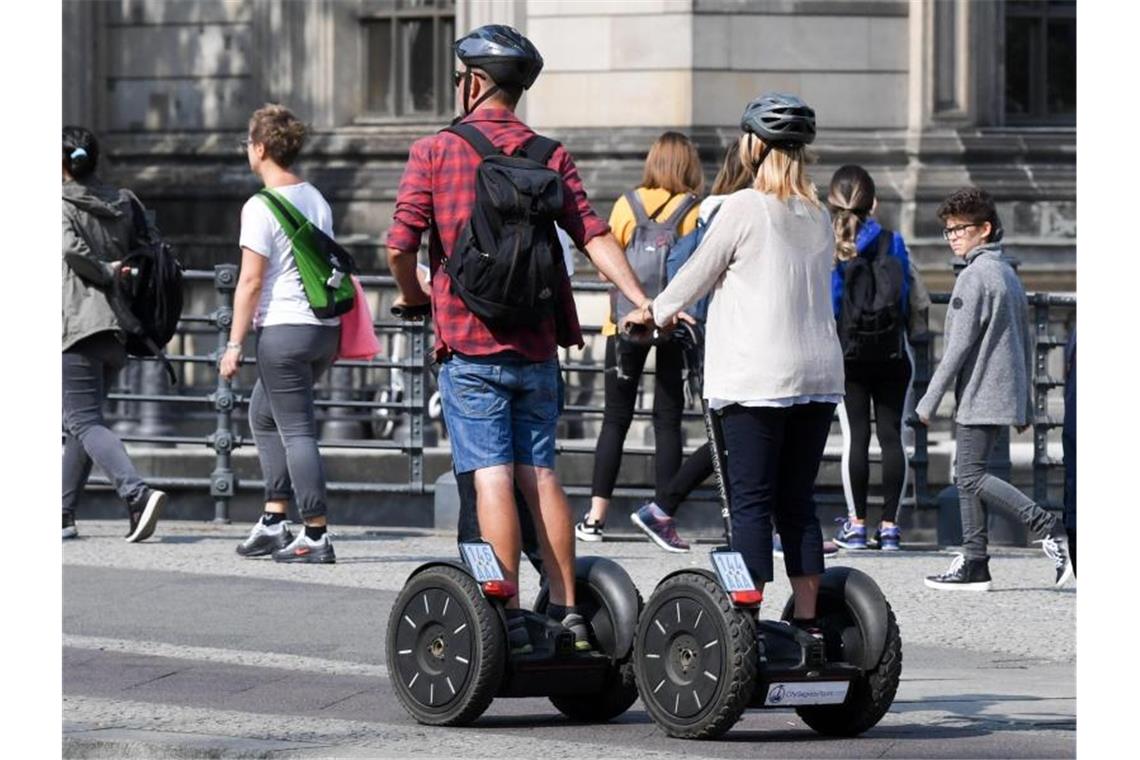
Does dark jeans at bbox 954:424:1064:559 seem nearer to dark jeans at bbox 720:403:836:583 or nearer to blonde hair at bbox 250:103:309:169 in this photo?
blonde hair at bbox 250:103:309:169

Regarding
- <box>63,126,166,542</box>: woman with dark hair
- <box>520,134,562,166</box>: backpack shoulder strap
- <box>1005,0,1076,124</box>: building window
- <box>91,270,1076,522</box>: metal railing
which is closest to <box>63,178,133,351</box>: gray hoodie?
<box>63,126,166,542</box>: woman with dark hair

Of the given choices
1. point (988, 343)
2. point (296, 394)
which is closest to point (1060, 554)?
point (988, 343)

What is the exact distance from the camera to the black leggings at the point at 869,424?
12562mm

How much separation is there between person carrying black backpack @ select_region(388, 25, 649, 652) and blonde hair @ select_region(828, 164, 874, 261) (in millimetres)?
4716

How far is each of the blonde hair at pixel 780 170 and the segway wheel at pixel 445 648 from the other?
1339 millimetres

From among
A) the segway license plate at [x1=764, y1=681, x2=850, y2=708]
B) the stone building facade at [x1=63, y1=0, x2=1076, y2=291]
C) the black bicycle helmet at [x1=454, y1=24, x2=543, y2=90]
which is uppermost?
the stone building facade at [x1=63, y1=0, x2=1076, y2=291]

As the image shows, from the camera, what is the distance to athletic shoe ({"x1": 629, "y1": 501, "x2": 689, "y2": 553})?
12422 mm

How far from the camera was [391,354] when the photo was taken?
721 inches

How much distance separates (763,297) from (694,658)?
0.99m

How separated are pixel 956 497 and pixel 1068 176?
7480mm

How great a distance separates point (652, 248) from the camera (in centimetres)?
1213

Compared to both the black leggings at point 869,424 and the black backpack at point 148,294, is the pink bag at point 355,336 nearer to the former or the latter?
the black backpack at point 148,294
